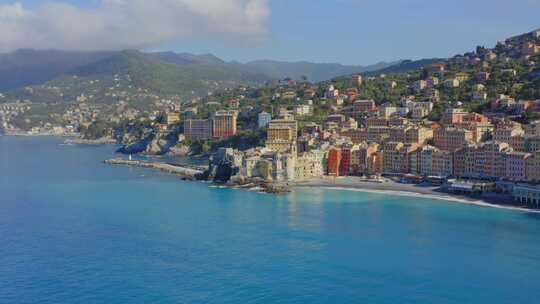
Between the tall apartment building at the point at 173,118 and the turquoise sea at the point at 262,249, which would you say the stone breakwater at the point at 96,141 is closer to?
the tall apartment building at the point at 173,118

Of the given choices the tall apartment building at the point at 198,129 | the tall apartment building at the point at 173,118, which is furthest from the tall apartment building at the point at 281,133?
the tall apartment building at the point at 173,118

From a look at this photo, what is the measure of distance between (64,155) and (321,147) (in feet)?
81.3

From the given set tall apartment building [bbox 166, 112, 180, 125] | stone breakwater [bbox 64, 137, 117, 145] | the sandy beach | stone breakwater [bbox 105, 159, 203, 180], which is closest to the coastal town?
tall apartment building [bbox 166, 112, 180, 125]

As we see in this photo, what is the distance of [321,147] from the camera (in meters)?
37.8

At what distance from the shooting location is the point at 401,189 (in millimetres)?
30422

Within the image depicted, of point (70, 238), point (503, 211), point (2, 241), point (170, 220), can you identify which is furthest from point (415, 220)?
point (2, 241)

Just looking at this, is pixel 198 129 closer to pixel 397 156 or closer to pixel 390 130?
pixel 390 130

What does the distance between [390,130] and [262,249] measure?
21787mm

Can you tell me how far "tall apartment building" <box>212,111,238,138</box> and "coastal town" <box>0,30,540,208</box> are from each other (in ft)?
0.25

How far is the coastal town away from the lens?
31.8 m

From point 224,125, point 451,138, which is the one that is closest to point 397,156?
point 451,138

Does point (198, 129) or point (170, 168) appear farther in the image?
point (198, 129)

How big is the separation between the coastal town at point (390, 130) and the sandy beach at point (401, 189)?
56cm

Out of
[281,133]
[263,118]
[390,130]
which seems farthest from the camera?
[263,118]
